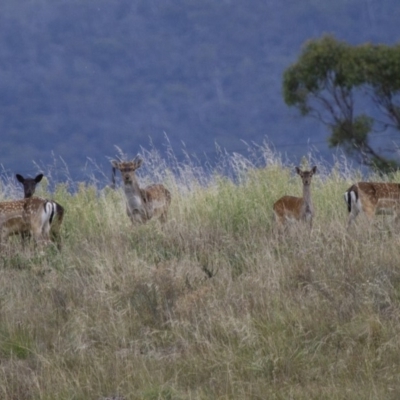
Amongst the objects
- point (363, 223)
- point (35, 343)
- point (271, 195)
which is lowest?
point (35, 343)

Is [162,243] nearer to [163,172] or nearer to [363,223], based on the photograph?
[363,223]

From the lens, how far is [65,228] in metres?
15.8

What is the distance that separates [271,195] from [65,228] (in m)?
3.06

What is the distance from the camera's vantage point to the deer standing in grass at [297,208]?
1455cm

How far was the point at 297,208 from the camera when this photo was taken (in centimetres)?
1478

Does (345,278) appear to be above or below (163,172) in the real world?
below

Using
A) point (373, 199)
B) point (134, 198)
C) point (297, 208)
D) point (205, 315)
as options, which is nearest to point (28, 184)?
point (134, 198)

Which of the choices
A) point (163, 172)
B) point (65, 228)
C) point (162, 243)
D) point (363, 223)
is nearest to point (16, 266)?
point (162, 243)

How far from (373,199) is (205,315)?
17.9 ft

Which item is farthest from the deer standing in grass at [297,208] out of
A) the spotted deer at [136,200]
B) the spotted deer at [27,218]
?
the spotted deer at [27,218]

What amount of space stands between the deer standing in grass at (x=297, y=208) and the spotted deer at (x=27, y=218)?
2946mm

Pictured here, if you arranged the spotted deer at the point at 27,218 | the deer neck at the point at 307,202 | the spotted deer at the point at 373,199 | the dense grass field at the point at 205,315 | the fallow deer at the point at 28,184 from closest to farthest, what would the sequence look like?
1. the dense grass field at the point at 205,315
2. the spotted deer at the point at 27,218
3. the deer neck at the point at 307,202
4. the spotted deer at the point at 373,199
5. the fallow deer at the point at 28,184

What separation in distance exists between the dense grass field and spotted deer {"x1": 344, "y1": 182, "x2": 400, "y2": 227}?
1306mm

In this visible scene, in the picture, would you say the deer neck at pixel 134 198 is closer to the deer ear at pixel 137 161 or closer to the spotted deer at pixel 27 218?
the deer ear at pixel 137 161
